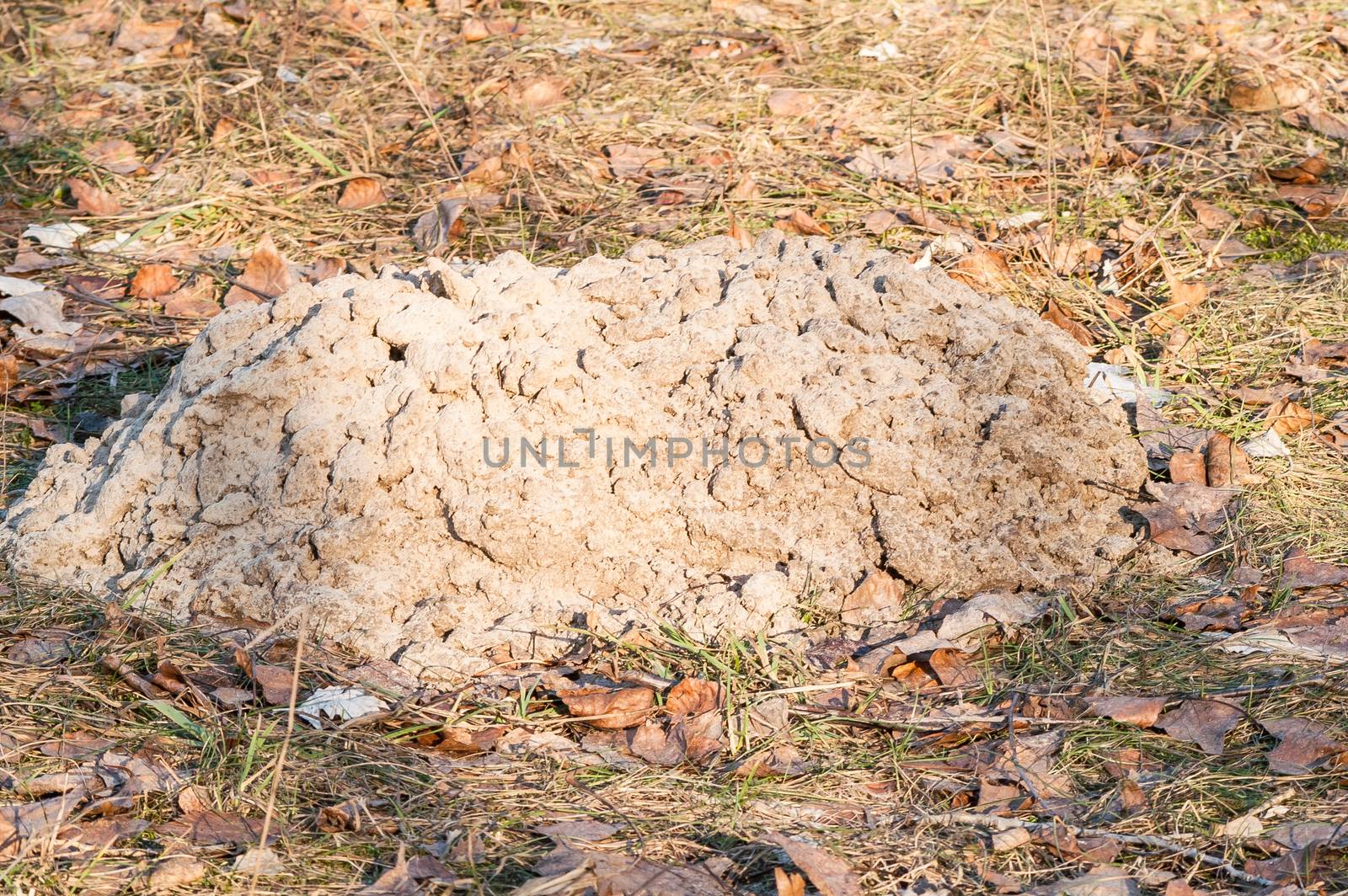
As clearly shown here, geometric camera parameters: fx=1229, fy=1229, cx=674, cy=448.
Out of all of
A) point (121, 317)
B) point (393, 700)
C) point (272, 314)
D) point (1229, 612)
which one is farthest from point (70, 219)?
point (1229, 612)

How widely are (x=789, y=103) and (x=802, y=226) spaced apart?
39.4 inches

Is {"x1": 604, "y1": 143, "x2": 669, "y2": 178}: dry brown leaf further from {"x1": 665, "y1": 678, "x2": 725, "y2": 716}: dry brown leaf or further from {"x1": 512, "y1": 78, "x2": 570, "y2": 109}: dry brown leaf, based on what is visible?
{"x1": 665, "y1": 678, "x2": 725, "y2": 716}: dry brown leaf

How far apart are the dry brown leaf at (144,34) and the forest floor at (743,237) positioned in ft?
0.08

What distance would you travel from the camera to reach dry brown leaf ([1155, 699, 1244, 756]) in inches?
88.8

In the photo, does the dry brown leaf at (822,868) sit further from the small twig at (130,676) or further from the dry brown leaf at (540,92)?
the dry brown leaf at (540,92)

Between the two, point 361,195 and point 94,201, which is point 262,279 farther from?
point 94,201

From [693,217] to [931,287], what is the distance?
1461 millimetres

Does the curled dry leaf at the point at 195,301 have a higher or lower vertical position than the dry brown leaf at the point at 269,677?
lower

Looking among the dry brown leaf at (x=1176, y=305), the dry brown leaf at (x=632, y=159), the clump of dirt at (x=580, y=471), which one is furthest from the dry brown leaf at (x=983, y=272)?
the dry brown leaf at (x=632, y=159)

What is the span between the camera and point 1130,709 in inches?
91.6

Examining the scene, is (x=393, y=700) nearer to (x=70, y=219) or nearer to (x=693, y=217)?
(x=693, y=217)

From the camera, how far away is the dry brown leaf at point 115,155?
4895 millimetres

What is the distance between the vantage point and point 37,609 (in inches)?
103

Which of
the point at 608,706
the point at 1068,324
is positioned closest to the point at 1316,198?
the point at 1068,324
